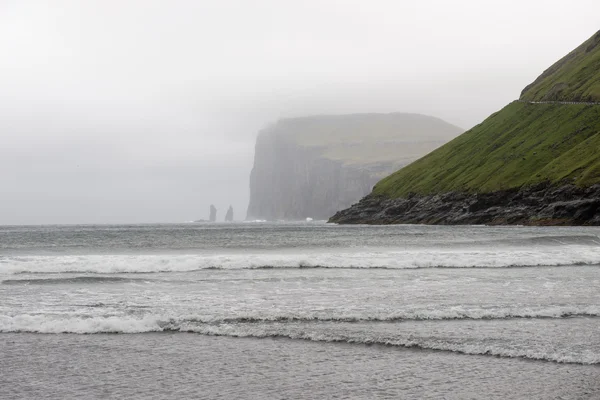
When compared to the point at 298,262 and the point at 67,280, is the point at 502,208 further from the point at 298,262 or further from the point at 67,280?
the point at 67,280

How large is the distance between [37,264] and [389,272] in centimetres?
2876

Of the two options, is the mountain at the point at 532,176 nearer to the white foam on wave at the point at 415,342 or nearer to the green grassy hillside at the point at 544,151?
the green grassy hillside at the point at 544,151

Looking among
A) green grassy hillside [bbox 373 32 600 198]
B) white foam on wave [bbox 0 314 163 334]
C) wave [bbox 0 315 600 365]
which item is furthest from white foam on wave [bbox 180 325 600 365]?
green grassy hillside [bbox 373 32 600 198]

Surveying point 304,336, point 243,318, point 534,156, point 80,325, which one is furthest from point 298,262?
point 534,156

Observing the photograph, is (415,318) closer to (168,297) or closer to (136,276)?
(168,297)

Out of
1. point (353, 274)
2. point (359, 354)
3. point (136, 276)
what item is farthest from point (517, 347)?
point (136, 276)

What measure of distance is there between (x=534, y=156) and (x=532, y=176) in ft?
52.3

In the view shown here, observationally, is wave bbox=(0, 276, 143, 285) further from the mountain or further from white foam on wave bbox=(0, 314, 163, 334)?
the mountain

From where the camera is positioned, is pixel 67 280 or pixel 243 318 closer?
pixel 243 318

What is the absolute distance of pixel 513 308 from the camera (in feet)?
78.0

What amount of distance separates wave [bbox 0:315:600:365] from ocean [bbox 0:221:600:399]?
0.22 ft

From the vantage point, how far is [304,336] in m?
19.0

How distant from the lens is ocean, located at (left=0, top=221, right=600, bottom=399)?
13.7 meters

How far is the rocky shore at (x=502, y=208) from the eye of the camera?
4621 inches
